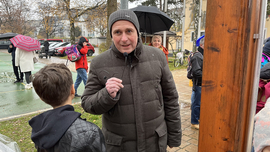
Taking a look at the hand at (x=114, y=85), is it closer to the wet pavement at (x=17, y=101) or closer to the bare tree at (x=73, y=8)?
the wet pavement at (x=17, y=101)

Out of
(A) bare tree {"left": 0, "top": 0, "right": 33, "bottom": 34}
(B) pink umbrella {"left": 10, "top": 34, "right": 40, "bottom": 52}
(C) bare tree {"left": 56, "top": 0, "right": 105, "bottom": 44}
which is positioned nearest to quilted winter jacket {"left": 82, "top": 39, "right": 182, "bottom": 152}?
(B) pink umbrella {"left": 10, "top": 34, "right": 40, "bottom": 52}

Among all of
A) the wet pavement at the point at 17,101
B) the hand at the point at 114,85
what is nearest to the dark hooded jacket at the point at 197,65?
the hand at the point at 114,85

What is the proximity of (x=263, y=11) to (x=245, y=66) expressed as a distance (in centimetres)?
38

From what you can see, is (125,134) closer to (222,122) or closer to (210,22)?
(222,122)

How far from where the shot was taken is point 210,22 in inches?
53.7

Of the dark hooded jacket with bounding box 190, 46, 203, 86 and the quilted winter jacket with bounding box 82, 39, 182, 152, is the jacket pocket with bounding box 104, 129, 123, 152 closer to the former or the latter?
the quilted winter jacket with bounding box 82, 39, 182, 152

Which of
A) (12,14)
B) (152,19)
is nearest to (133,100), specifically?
(152,19)

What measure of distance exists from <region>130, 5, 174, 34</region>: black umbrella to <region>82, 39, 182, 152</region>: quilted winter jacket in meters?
3.73

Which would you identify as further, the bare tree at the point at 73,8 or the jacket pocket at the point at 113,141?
the bare tree at the point at 73,8

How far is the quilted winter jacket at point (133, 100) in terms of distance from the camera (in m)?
1.71

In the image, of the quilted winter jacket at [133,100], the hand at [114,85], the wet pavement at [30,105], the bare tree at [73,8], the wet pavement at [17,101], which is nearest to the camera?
the hand at [114,85]

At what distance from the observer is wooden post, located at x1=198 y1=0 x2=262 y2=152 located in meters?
1.25

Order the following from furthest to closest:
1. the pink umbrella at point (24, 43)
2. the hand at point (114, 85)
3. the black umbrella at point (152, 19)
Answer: the pink umbrella at point (24, 43), the black umbrella at point (152, 19), the hand at point (114, 85)

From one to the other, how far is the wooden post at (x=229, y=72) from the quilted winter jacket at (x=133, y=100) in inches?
18.3
